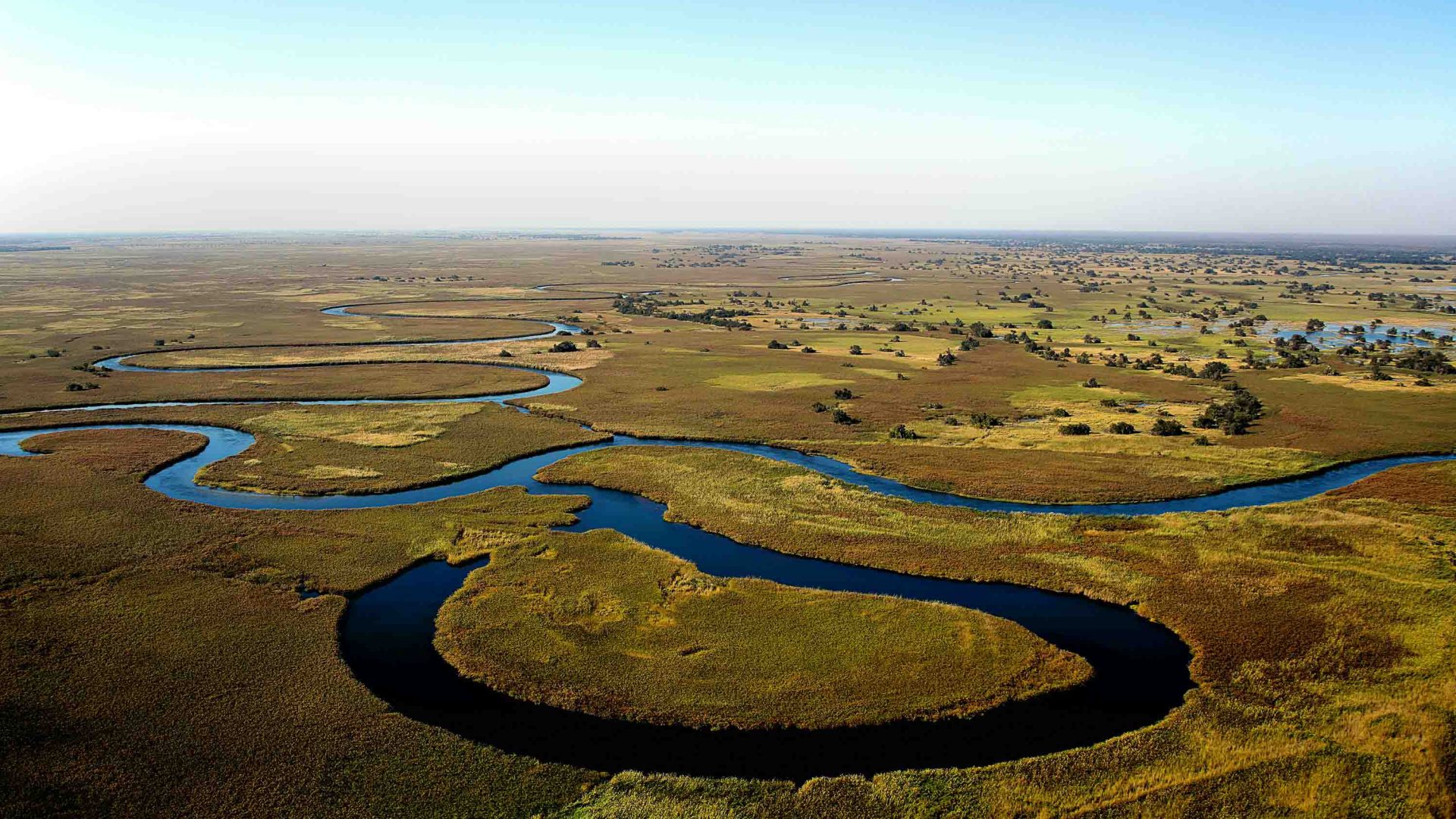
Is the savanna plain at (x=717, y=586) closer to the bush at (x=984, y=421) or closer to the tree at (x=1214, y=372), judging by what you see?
the bush at (x=984, y=421)

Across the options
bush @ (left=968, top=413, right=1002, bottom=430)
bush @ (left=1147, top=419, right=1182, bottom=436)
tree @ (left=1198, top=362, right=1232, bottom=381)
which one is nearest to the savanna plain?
bush @ (left=1147, top=419, right=1182, bottom=436)

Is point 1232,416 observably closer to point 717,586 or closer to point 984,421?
point 984,421

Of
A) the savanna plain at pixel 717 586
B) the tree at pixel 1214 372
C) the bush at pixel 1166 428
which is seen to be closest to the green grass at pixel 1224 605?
the savanna plain at pixel 717 586

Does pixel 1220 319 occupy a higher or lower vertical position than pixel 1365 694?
higher

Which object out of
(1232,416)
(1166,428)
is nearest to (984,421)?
(1166,428)

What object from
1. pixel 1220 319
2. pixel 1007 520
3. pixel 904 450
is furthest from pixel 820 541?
pixel 1220 319

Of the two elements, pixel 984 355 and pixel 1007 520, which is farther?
pixel 984 355

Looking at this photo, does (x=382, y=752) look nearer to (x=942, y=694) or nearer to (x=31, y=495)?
(x=942, y=694)
